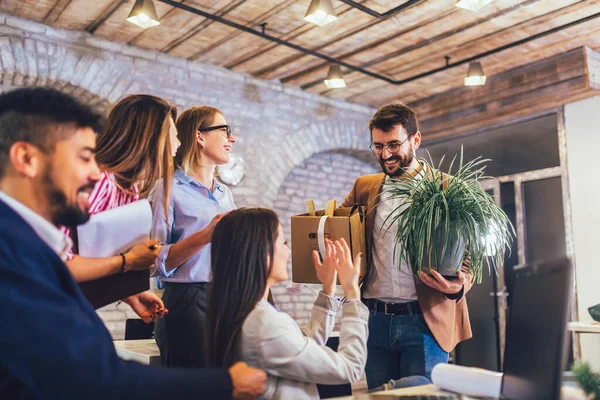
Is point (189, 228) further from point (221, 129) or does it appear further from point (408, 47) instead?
point (408, 47)

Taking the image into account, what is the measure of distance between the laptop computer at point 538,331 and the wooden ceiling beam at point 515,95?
4.59m

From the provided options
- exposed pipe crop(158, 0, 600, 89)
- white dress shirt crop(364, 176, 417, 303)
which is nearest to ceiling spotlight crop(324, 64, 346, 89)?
exposed pipe crop(158, 0, 600, 89)

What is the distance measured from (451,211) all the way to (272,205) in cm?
402

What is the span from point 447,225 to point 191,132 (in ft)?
3.42

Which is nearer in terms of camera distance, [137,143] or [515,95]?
[137,143]

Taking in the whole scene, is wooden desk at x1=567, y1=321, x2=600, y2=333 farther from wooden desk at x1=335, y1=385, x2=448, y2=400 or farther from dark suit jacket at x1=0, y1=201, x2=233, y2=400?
dark suit jacket at x1=0, y1=201, x2=233, y2=400

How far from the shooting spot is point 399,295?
218cm

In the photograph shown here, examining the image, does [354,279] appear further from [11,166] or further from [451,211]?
[11,166]

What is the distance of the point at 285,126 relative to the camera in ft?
19.7

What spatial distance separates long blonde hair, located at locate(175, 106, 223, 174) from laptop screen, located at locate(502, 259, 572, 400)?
1421 mm

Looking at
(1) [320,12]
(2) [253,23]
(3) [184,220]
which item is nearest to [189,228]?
(3) [184,220]

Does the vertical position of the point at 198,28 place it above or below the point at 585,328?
above

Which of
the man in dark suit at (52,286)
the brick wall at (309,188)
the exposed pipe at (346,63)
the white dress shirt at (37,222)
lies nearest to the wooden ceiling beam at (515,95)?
the exposed pipe at (346,63)

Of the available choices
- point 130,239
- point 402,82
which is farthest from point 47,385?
point 402,82
